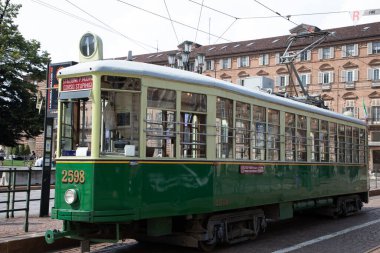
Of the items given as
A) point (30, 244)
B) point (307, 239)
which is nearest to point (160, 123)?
point (30, 244)

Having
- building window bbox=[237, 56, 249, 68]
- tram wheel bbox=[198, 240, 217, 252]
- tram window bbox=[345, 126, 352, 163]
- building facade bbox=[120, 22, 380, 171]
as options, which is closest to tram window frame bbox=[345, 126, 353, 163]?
tram window bbox=[345, 126, 352, 163]

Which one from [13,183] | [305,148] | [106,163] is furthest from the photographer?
[305,148]

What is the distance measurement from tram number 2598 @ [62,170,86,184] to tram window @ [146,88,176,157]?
1.03 metres

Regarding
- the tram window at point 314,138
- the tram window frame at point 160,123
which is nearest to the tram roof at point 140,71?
the tram window frame at point 160,123

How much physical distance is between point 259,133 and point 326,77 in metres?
58.6

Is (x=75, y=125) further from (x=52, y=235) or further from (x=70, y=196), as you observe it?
(x=52, y=235)

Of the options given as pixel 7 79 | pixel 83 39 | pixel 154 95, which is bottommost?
pixel 154 95

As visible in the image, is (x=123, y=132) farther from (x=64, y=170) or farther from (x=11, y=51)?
(x=11, y=51)

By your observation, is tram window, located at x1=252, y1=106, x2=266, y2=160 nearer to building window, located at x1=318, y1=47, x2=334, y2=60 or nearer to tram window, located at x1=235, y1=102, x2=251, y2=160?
tram window, located at x1=235, y1=102, x2=251, y2=160

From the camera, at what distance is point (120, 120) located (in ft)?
25.1

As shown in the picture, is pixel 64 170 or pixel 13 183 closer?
pixel 64 170

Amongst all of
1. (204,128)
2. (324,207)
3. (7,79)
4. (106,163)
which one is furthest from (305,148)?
(7,79)

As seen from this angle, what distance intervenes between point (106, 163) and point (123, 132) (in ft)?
1.98

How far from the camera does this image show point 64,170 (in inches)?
300
